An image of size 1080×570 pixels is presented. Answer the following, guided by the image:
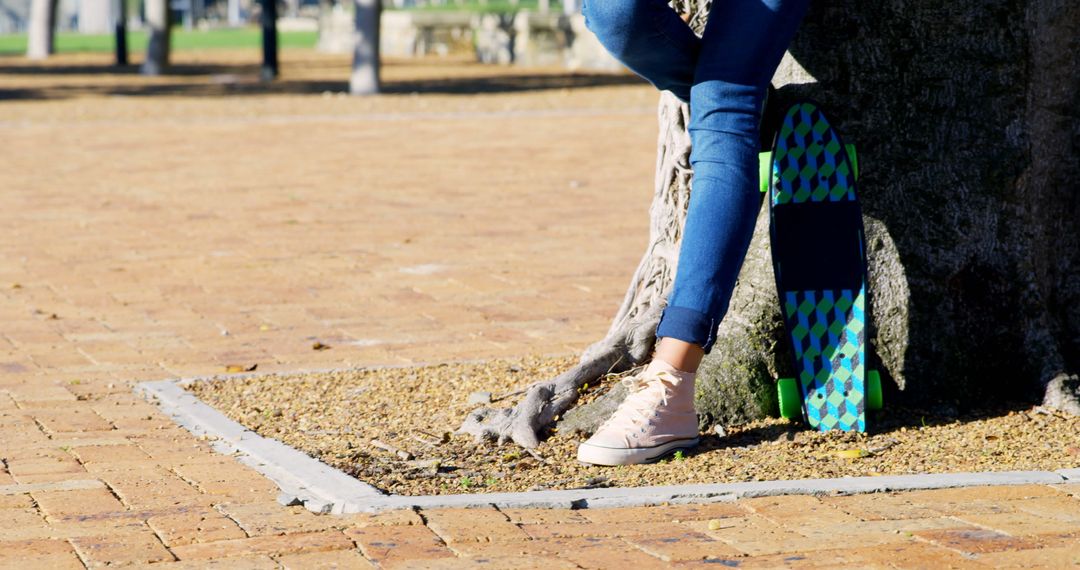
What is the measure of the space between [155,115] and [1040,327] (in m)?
13.7

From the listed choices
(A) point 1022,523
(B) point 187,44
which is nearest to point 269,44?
(B) point 187,44

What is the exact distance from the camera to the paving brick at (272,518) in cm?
311

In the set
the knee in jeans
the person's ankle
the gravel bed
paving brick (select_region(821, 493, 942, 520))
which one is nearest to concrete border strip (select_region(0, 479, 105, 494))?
the gravel bed

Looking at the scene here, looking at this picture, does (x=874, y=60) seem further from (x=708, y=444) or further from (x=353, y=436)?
(x=353, y=436)

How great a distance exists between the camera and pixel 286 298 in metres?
6.33

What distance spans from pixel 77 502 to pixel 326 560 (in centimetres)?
77

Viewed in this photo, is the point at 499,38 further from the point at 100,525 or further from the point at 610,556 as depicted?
the point at 610,556

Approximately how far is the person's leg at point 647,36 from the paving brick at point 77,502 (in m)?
1.53

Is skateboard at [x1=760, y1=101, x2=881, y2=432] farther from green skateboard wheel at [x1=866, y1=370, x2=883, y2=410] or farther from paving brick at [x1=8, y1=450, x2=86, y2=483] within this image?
paving brick at [x1=8, y1=450, x2=86, y2=483]

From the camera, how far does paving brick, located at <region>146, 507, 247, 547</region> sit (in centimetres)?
306

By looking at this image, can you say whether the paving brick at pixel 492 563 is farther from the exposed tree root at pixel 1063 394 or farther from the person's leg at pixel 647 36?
the exposed tree root at pixel 1063 394

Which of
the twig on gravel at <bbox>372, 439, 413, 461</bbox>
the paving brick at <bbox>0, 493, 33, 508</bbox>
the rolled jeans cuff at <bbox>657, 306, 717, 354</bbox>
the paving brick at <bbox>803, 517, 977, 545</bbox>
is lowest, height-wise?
the paving brick at <bbox>0, 493, 33, 508</bbox>

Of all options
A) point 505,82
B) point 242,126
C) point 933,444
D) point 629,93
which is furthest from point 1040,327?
point 505,82

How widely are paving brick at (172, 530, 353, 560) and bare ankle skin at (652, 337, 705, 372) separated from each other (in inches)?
36.0
